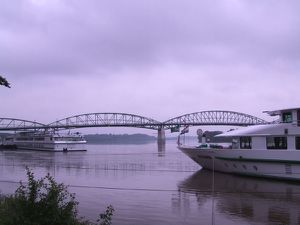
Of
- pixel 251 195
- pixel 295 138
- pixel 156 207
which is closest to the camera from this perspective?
pixel 156 207

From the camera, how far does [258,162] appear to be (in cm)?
2564

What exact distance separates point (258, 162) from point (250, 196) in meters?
6.03

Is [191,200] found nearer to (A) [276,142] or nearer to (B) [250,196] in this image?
(B) [250,196]

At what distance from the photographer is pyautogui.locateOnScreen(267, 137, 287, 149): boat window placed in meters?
24.7

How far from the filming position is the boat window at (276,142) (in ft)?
80.9

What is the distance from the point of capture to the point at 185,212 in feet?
52.5

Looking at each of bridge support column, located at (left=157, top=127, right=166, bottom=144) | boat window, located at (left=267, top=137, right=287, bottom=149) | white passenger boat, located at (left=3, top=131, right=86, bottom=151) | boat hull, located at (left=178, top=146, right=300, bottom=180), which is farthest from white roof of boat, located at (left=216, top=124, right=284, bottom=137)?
bridge support column, located at (left=157, top=127, right=166, bottom=144)

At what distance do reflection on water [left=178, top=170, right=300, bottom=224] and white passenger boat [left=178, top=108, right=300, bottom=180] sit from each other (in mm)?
590

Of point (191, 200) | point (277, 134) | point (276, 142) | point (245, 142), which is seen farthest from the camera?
point (245, 142)

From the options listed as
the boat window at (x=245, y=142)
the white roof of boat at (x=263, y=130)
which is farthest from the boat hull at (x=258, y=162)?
the white roof of boat at (x=263, y=130)

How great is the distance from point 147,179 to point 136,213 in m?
12.4

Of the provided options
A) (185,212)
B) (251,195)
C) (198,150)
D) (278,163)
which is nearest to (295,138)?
(278,163)

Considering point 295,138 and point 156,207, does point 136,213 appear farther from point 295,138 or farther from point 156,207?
point 295,138

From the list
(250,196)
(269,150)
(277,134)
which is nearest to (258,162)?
(269,150)
